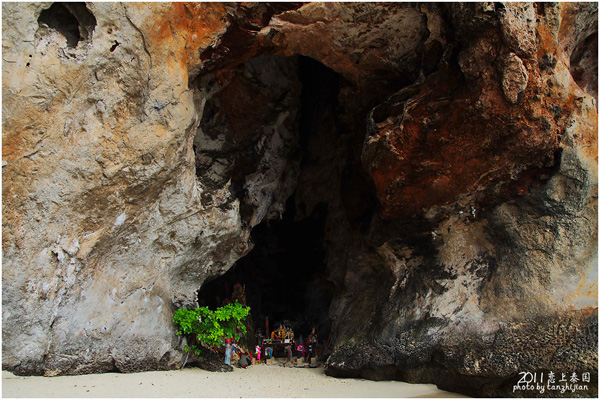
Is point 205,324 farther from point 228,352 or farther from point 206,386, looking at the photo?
point 206,386

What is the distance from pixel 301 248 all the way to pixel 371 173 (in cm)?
373

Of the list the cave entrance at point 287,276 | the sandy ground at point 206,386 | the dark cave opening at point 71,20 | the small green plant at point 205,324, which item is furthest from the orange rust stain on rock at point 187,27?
the cave entrance at point 287,276

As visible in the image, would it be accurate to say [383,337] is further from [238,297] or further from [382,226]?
[238,297]

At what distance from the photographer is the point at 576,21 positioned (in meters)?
5.52

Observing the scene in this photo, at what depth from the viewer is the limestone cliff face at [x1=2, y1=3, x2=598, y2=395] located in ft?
15.3

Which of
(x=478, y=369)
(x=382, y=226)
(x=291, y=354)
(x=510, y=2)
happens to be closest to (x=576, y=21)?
(x=510, y=2)

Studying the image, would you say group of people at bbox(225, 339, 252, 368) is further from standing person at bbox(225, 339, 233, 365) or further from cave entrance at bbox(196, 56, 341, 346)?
cave entrance at bbox(196, 56, 341, 346)

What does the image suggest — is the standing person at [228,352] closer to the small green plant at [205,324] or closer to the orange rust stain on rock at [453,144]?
the small green plant at [205,324]

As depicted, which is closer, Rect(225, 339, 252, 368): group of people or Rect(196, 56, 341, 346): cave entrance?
Rect(225, 339, 252, 368): group of people

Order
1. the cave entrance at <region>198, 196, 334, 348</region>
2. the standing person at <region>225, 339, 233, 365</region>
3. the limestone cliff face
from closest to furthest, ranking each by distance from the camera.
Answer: the limestone cliff face, the standing person at <region>225, 339, 233, 365</region>, the cave entrance at <region>198, 196, 334, 348</region>

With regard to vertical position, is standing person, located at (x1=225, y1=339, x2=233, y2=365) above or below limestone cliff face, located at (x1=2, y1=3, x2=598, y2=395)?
below

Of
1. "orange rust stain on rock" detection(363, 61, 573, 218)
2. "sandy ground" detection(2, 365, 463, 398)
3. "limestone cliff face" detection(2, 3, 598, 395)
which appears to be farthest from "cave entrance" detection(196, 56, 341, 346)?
"orange rust stain on rock" detection(363, 61, 573, 218)

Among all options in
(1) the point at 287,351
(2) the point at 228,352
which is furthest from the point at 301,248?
(2) the point at 228,352

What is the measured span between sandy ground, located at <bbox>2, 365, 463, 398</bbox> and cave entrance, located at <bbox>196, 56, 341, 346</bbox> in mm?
2456
